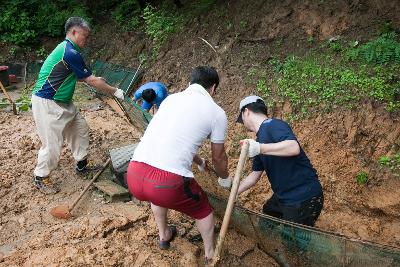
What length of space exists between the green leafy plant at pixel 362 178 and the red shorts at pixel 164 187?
111 inches

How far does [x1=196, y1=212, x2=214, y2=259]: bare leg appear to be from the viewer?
3.36m

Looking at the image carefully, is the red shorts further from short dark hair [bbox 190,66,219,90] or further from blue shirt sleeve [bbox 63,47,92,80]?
blue shirt sleeve [bbox 63,47,92,80]

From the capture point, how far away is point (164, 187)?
3.02 m

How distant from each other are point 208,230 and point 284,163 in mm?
865

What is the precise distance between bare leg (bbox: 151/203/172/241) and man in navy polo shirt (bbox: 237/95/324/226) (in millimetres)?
977

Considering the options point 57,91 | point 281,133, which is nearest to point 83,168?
point 57,91

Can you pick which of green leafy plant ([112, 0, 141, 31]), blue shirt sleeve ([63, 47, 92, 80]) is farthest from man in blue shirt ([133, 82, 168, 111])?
green leafy plant ([112, 0, 141, 31])

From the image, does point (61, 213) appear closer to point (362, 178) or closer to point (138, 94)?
point (138, 94)

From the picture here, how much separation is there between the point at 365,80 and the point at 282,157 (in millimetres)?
3241

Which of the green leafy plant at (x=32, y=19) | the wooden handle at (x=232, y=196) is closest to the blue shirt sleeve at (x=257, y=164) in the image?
the wooden handle at (x=232, y=196)

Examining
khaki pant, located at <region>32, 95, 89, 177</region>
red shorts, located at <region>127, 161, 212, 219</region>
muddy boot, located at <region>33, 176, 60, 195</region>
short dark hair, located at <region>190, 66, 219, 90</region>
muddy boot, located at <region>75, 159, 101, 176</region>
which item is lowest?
muddy boot, located at <region>33, 176, 60, 195</region>

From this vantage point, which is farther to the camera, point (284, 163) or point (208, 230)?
point (208, 230)

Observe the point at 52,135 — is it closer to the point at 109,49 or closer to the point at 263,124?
the point at 263,124

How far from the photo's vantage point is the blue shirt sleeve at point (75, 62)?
4.60m
